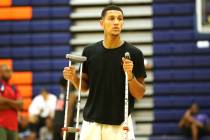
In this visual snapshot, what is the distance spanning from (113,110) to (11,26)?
8.85 m

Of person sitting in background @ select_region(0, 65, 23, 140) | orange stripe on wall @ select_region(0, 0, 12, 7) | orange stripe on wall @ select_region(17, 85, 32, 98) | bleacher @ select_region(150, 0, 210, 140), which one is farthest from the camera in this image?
orange stripe on wall @ select_region(0, 0, 12, 7)

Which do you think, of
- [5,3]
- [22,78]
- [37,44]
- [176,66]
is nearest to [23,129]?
[22,78]

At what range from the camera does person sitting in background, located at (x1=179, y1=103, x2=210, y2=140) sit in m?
12.3

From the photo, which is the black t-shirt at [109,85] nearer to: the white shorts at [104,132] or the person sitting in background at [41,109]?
the white shorts at [104,132]

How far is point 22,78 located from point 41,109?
43.0 inches

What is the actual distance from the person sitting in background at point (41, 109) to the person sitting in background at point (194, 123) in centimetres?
281

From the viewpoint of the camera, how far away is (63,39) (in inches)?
536

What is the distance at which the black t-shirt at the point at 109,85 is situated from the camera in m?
5.27

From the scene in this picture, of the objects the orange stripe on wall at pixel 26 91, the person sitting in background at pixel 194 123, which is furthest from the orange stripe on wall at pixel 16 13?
the person sitting in background at pixel 194 123

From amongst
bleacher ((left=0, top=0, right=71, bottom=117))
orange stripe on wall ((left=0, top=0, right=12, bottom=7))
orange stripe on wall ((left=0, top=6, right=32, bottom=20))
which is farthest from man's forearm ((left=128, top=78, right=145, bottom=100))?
orange stripe on wall ((left=0, top=0, right=12, bottom=7))

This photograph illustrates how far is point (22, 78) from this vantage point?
44.6ft

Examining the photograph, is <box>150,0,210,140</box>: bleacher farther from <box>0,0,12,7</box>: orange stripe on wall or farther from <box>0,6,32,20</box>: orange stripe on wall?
<box>0,0,12,7</box>: orange stripe on wall

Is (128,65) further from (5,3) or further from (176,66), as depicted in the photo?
(5,3)

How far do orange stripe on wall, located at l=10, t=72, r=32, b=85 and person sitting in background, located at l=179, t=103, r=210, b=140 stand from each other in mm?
3558
